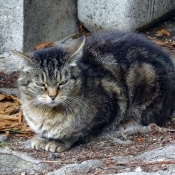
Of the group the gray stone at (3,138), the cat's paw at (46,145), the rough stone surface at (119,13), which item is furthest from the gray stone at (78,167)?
the rough stone surface at (119,13)

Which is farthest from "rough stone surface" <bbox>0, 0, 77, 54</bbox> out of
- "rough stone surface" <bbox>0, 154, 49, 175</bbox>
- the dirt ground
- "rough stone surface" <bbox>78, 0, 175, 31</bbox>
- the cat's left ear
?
"rough stone surface" <bbox>0, 154, 49, 175</bbox>

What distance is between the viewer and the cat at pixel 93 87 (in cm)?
494

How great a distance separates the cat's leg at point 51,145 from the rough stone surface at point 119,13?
9.30 ft

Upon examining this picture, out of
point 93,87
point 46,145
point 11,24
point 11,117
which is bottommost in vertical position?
point 11,117

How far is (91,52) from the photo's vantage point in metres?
5.46

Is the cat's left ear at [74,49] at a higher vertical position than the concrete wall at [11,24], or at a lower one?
higher

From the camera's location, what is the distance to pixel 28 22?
24.0 ft

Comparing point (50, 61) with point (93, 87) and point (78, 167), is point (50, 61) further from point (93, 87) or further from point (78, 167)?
point (78, 167)

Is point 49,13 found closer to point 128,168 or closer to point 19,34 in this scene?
point 19,34

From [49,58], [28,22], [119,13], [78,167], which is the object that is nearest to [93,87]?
[49,58]

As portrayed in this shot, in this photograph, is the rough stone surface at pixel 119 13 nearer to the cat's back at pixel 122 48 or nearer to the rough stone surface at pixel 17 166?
the cat's back at pixel 122 48

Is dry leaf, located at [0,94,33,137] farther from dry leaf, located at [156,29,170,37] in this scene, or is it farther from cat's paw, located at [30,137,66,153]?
dry leaf, located at [156,29,170,37]

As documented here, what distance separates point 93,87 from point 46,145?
0.65 meters

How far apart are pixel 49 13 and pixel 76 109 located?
2813 millimetres
